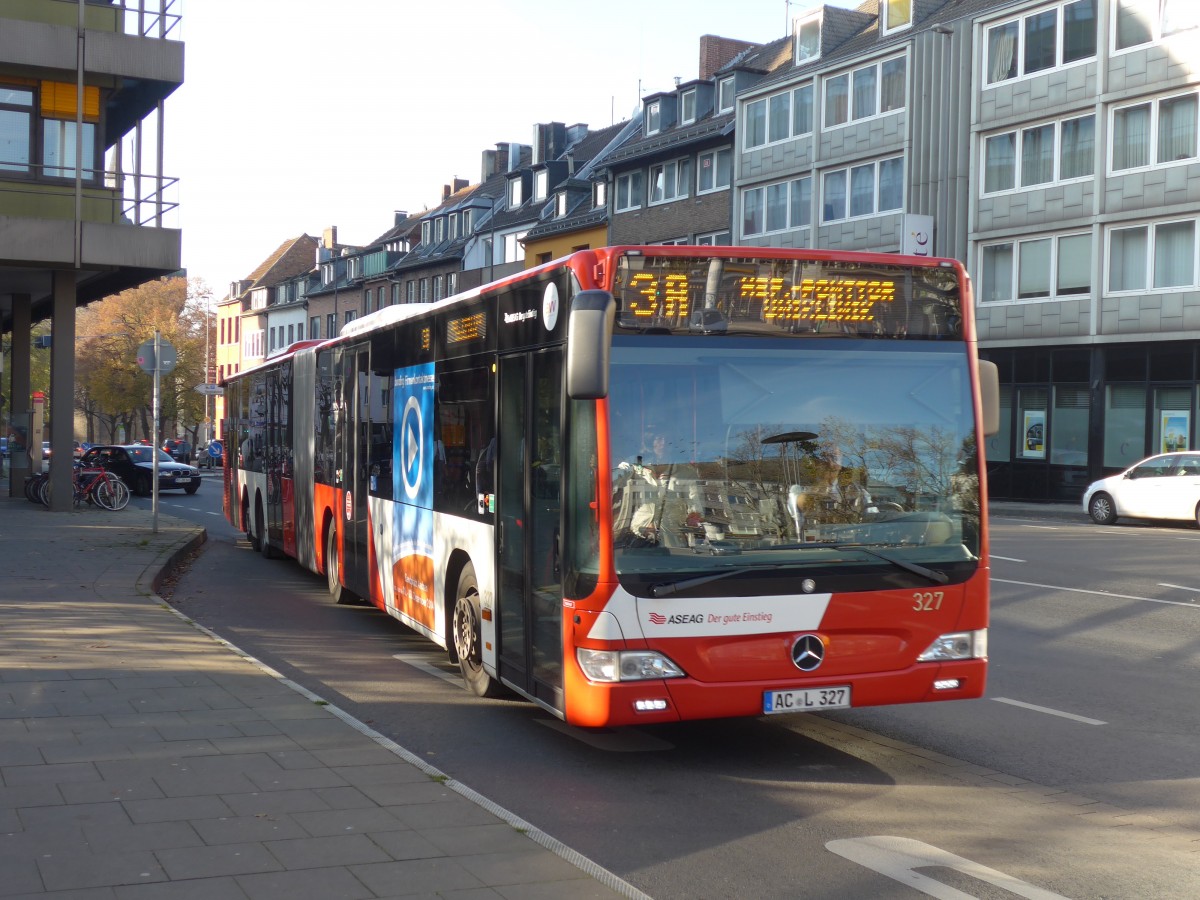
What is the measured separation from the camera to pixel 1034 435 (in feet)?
123

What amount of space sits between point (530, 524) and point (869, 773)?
221cm

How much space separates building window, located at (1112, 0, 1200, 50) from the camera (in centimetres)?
3228

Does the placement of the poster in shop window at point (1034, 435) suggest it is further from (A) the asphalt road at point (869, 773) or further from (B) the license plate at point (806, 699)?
(B) the license plate at point (806, 699)

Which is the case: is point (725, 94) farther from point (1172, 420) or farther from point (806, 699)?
point (806, 699)

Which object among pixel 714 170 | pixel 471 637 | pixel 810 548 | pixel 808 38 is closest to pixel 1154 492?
pixel 471 637

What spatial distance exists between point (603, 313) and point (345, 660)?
5.33m

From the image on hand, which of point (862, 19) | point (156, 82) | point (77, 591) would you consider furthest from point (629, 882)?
point (862, 19)

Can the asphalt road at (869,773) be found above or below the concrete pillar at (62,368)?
below

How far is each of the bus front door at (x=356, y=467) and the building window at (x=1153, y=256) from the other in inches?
1003

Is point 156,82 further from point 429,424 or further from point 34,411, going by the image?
point 429,424

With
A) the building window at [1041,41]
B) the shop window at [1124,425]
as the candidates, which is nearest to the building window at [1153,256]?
the shop window at [1124,425]

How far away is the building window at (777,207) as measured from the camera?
45250 millimetres

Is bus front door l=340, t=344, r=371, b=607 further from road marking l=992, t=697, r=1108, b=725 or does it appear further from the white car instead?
the white car

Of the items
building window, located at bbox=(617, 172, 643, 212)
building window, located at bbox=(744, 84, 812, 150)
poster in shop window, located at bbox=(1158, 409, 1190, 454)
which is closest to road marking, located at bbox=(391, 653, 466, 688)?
poster in shop window, located at bbox=(1158, 409, 1190, 454)
